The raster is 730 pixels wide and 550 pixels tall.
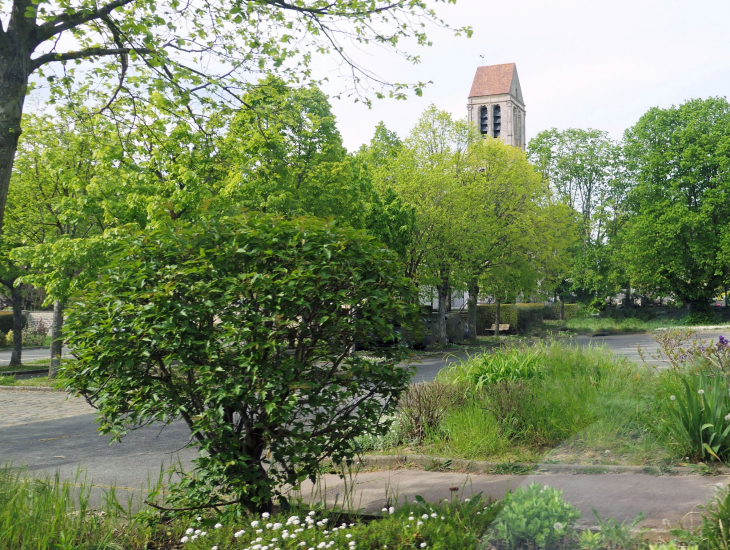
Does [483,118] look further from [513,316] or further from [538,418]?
[538,418]

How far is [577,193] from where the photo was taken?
49.7 metres

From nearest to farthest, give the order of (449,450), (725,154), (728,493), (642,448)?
(728,493) → (642,448) → (449,450) → (725,154)

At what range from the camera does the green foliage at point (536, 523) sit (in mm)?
3395

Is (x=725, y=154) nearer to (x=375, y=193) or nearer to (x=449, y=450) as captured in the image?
(x=375, y=193)

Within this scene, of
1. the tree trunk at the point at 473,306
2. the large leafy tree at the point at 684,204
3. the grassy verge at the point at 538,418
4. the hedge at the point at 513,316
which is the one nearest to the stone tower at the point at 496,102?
the large leafy tree at the point at 684,204

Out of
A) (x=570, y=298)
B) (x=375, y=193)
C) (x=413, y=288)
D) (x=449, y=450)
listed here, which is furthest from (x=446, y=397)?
(x=570, y=298)

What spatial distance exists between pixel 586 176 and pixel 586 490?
47419 millimetres

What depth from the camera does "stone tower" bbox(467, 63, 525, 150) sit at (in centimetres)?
7950

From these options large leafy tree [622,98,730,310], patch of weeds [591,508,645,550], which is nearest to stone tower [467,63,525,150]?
large leafy tree [622,98,730,310]

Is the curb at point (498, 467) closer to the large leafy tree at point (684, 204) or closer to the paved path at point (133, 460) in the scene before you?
the paved path at point (133, 460)

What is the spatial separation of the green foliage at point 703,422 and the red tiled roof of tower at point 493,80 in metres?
79.0

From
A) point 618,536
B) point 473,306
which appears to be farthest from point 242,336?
point 473,306

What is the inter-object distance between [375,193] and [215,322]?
64.6 ft

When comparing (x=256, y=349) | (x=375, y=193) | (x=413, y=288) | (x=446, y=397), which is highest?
(x=375, y=193)
